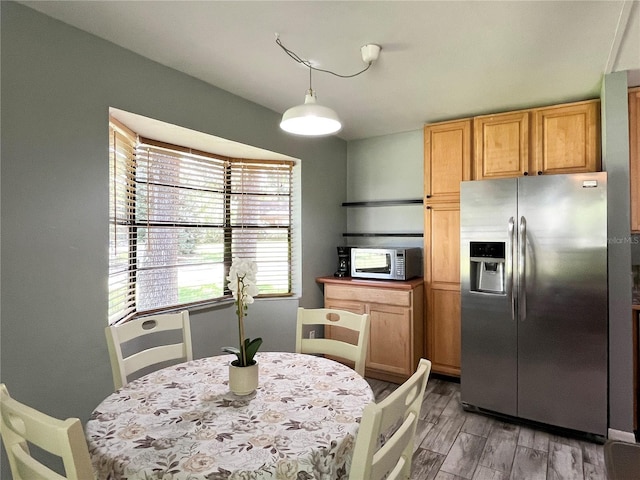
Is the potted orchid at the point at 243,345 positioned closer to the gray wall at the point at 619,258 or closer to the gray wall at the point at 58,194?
the gray wall at the point at 58,194

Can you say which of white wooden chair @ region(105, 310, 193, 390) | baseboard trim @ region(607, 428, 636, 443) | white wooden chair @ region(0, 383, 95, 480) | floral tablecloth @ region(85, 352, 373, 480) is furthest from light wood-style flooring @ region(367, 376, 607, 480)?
white wooden chair @ region(0, 383, 95, 480)

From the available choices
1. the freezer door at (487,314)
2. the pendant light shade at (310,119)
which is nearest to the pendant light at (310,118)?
the pendant light shade at (310,119)

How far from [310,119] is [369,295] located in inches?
77.4

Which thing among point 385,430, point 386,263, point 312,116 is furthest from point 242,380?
point 386,263

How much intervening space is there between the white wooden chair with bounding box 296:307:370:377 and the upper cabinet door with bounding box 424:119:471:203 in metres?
1.83

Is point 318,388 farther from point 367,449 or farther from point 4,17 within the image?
point 4,17

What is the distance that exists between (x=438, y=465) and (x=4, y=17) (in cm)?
312

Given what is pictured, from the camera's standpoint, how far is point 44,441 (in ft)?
2.39

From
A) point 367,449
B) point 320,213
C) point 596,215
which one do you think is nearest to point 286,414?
point 367,449

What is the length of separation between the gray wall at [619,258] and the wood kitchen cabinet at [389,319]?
133cm

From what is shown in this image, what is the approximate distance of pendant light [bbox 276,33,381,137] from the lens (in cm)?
154

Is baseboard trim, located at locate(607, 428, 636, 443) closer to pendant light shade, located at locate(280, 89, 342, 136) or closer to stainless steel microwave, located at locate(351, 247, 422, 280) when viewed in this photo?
stainless steel microwave, located at locate(351, 247, 422, 280)

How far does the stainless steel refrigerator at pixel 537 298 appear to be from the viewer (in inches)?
88.0

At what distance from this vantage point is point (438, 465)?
2037 millimetres
